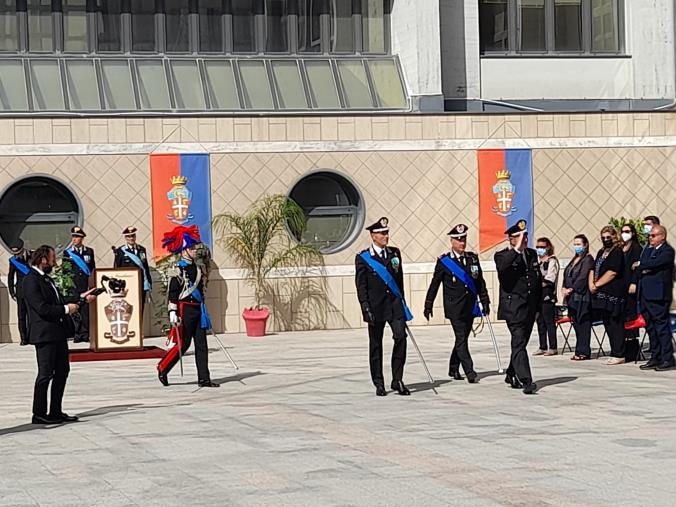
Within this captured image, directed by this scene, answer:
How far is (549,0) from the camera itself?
93.1 feet

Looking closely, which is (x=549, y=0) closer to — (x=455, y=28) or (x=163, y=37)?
(x=455, y=28)

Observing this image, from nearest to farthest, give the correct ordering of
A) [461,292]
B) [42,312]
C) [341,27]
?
[42,312]
[461,292]
[341,27]

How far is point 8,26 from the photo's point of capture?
26.5 m

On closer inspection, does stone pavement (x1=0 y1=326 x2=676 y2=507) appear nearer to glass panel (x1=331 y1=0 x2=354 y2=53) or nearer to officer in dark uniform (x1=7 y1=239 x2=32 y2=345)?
officer in dark uniform (x1=7 y1=239 x2=32 y2=345)

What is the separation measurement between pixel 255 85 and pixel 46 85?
4.12m

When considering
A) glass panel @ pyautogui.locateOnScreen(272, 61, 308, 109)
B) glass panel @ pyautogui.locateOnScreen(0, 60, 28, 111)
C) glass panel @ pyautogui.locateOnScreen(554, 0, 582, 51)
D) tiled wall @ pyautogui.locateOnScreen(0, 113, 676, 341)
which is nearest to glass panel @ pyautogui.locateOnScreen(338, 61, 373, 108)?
glass panel @ pyautogui.locateOnScreen(272, 61, 308, 109)

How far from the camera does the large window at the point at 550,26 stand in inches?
1107

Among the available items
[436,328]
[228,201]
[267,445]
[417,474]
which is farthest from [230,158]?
[417,474]

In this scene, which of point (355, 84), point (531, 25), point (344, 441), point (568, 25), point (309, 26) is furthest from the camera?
point (568, 25)

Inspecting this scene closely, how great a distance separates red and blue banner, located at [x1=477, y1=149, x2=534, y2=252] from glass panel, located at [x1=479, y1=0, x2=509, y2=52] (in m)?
2.91

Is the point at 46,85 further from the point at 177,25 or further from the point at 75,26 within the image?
the point at 177,25

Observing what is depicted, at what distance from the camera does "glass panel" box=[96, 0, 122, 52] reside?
1056 inches

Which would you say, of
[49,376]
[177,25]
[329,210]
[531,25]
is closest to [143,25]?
[177,25]

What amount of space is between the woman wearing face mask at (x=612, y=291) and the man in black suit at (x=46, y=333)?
26.0 ft
